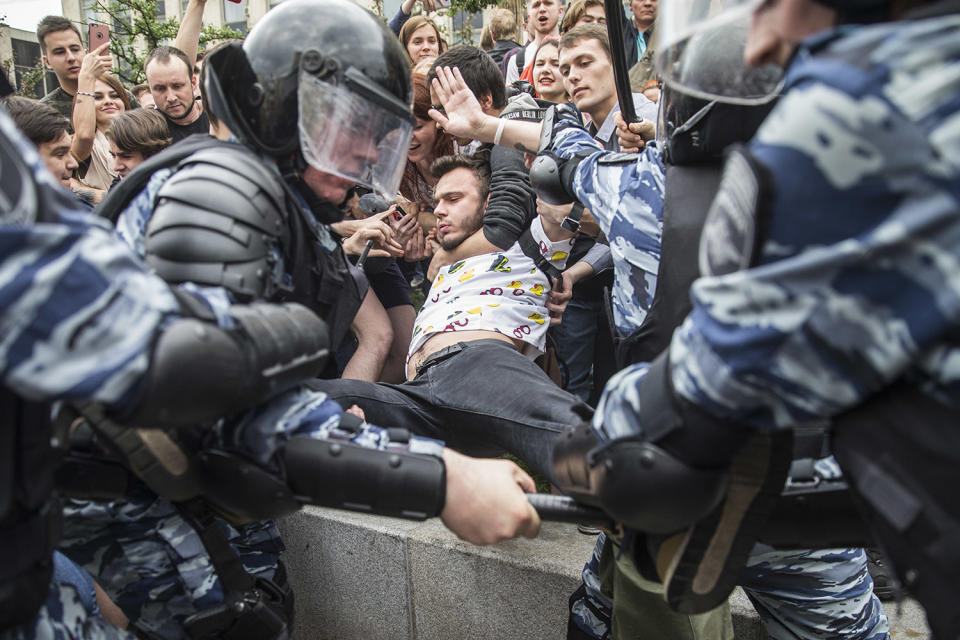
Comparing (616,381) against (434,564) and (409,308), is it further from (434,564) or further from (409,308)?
(409,308)

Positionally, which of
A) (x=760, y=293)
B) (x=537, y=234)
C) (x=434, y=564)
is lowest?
(x=434, y=564)

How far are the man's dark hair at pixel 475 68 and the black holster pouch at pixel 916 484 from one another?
2592 millimetres

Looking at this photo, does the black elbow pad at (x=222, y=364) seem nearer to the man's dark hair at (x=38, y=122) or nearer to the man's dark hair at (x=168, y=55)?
the man's dark hair at (x=38, y=122)

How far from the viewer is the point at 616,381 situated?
55.4 inches

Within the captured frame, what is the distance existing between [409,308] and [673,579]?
97.1 inches

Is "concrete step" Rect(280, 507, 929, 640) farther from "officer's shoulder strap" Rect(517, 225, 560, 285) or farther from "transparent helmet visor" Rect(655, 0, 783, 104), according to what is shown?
"transparent helmet visor" Rect(655, 0, 783, 104)

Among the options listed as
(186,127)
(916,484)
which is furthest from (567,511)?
(186,127)

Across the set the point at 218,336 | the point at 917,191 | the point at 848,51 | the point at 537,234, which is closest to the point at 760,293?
the point at 917,191

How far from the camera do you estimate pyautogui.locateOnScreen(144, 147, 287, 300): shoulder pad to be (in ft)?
4.87

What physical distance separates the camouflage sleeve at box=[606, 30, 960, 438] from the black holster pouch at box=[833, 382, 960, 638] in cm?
3

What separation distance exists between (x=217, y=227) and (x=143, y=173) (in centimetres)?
33

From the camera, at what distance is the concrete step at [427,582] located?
8.38 ft

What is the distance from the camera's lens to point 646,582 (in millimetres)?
1772

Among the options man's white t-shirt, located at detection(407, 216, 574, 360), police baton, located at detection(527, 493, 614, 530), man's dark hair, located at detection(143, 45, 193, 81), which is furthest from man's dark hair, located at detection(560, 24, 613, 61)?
man's dark hair, located at detection(143, 45, 193, 81)
